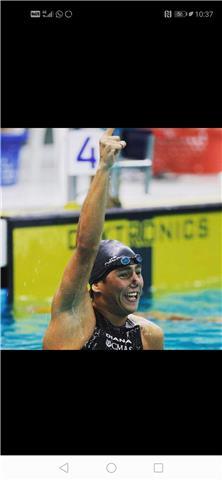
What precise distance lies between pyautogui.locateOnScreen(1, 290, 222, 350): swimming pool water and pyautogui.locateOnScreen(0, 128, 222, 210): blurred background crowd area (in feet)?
9.78

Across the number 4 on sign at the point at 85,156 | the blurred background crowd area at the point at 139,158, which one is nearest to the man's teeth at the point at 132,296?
the number 4 on sign at the point at 85,156

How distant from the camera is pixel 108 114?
21.1 feet

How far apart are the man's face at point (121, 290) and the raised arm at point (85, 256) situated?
121 millimetres

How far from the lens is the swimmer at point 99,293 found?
6031 mm

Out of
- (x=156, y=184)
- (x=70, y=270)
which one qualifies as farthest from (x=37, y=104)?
(x=156, y=184)

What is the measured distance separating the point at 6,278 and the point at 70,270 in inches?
113

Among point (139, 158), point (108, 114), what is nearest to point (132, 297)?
point (108, 114)

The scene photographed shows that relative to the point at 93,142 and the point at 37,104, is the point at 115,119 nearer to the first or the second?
the point at 37,104

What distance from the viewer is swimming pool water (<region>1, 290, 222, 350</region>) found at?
847 centimetres

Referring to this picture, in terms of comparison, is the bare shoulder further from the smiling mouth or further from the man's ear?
the man's ear

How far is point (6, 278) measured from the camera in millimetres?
9047

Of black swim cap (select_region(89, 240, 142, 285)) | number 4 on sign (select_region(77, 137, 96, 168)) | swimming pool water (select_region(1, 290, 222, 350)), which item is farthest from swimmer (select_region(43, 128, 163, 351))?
swimming pool water (select_region(1, 290, 222, 350))
